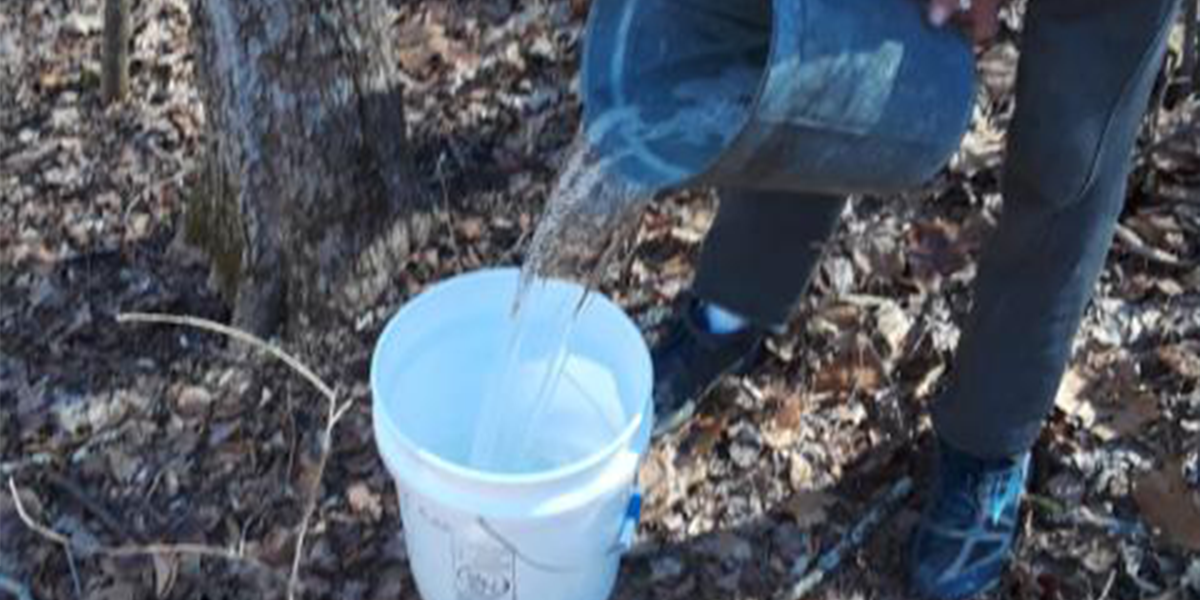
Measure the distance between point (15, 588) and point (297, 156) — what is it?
2.91 ft

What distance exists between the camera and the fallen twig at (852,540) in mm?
2730

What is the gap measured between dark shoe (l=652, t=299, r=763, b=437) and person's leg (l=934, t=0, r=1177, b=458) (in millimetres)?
419

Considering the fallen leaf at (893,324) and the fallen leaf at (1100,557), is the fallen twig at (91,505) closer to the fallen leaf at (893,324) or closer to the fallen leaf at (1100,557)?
the fallen leaf at (893,324)

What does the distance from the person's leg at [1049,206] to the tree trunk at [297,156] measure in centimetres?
112

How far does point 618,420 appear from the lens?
2562 millimetres

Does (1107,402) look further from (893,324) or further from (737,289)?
(737,289)

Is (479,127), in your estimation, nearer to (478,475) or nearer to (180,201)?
(180,201)

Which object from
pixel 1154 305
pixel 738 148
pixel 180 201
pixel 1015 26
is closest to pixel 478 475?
pixel 738 148

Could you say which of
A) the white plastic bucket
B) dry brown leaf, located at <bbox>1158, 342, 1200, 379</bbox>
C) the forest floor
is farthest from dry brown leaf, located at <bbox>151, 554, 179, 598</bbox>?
dry brown leaf, located at <bbox>1158, 342, 1200, 379</bbox>

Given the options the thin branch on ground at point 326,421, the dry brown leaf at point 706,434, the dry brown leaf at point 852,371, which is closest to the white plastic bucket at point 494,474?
the thin branch on ground at point 326,421

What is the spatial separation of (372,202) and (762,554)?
3.21ft

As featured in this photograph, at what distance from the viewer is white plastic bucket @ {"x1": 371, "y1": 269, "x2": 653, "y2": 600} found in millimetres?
2240

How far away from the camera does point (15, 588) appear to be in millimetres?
2734

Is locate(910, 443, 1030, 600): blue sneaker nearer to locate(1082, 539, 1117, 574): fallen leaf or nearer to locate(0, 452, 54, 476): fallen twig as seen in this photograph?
locate(1082, 539, 1117, 574): fallen leaf
